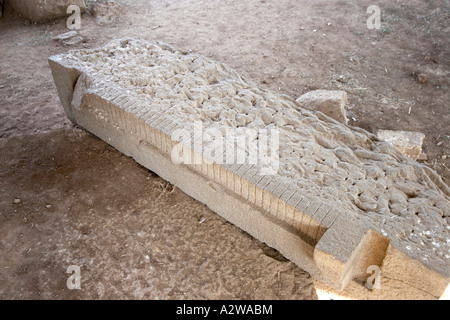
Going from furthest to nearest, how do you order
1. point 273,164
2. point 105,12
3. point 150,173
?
point 105,12, point 150,173, point 273,164

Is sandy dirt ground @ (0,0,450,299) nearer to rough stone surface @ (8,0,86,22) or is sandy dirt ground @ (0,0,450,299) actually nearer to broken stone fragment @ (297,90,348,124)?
rough stone surface @ (8,0,86,22)

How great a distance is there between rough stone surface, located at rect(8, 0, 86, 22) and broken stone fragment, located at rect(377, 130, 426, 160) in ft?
21.0

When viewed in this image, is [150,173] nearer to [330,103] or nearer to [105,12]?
[330,103]

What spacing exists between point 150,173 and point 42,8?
5.25 m

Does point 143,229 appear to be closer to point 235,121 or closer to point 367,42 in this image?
point 235,121

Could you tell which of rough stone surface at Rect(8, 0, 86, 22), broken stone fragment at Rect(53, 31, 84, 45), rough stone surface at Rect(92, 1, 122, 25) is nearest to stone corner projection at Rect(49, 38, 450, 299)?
broken stone fragment at Rect(53, 31, 84, 45)

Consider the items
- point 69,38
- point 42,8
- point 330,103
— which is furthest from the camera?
point 42,8

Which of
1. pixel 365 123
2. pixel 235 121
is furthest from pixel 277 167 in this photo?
pixel 365 123

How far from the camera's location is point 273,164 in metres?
3.18

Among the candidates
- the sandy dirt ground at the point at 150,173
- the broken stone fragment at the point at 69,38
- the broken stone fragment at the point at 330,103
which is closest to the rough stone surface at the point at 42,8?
the sandy dirt ground at the point at 150,173

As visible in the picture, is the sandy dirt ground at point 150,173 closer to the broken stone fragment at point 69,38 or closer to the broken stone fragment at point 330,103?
the broken stone fragment at point 69,38

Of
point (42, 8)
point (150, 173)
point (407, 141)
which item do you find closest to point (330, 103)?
point (407, 141)

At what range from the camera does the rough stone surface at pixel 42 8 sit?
24.1 ft

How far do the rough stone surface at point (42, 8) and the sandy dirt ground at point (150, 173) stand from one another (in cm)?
18
